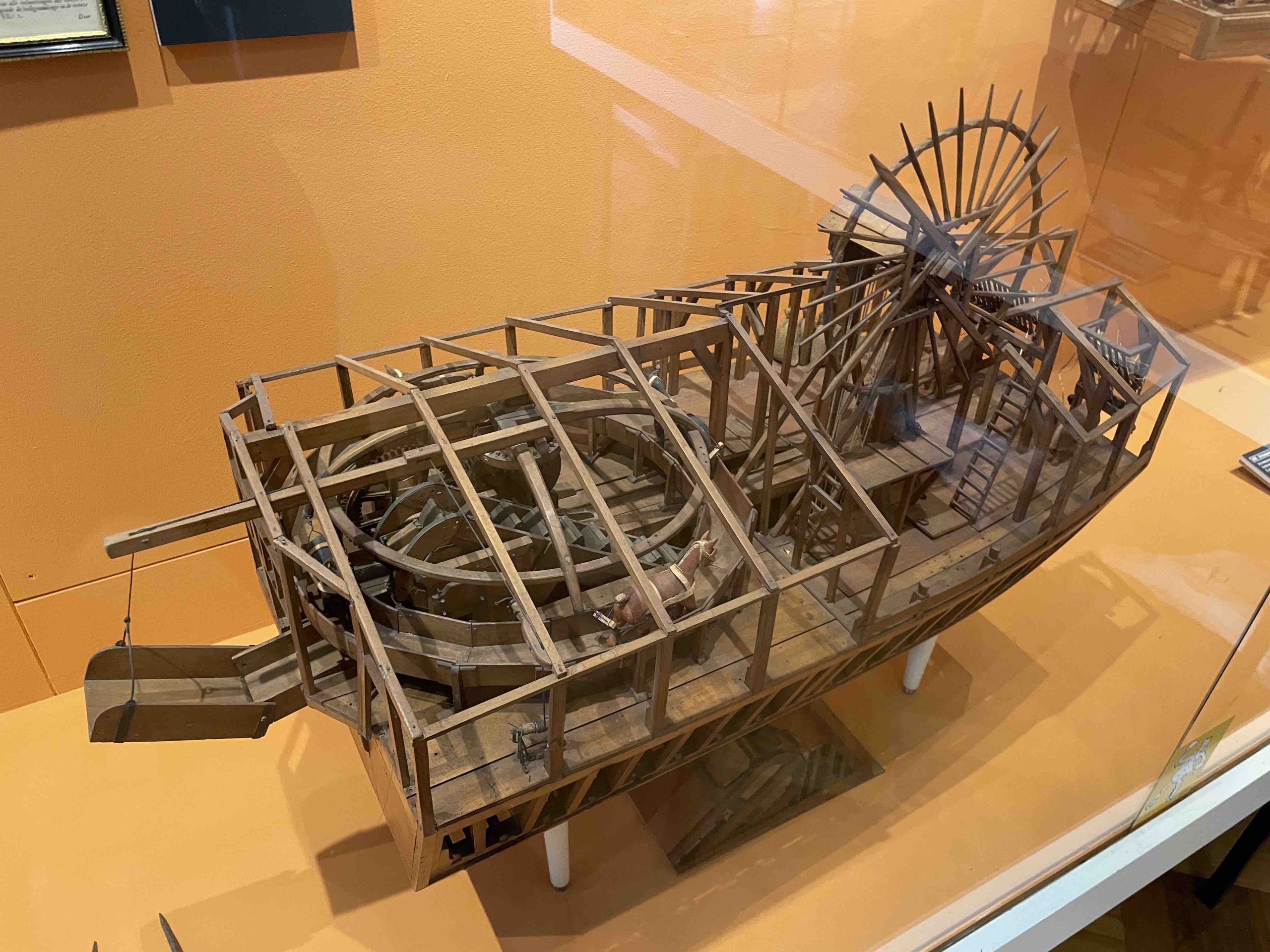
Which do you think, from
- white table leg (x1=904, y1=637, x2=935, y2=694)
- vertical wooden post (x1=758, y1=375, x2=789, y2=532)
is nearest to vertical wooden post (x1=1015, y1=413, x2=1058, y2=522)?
white table leg (x1=904, y1=637, x2=935, y2=694)

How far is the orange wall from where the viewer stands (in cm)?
456

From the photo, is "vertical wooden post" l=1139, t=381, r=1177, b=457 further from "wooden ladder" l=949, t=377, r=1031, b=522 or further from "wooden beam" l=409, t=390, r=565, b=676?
"wooden beam" l=409, t=390, r=565, b=676

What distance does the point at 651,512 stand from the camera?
190 inches

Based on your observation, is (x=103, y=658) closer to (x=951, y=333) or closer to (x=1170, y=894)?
(x=951, y=333)

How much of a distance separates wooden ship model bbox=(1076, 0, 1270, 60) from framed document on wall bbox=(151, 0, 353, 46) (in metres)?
4.85

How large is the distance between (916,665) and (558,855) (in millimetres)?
2538

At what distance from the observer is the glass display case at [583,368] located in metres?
4.70

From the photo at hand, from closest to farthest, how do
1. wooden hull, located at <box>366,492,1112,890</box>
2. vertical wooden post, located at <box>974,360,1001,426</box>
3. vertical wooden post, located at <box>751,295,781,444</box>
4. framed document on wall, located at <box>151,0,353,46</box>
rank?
wooden hull, located at <box>366,492,1112,890</box> → framed document on wall, located at <box>151,0,353,46</box> → vertical wooden post, located at <box>751,295,781,444</box> → vertical wooden post, located at <box>974,360,1001,426</box>

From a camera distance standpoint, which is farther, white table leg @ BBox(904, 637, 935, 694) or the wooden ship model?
white table leg @ BBox(904, 637, 935, 694)

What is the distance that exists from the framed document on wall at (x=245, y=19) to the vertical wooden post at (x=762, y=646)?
3374 mm

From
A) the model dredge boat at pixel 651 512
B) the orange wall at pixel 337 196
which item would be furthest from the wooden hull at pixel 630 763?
the orange wall at pixel 337 196

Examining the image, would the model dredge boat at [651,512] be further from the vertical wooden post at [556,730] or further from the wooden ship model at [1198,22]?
the wooden ship model at [1198,22]

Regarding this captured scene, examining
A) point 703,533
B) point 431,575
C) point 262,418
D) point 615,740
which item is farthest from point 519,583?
point 262,418

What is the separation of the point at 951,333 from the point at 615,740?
2.98m
